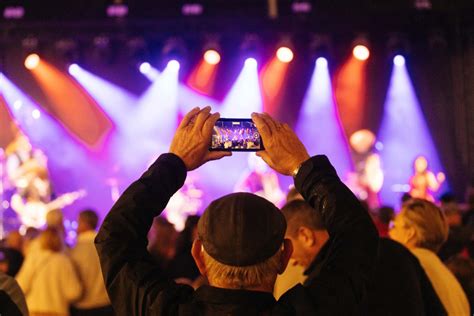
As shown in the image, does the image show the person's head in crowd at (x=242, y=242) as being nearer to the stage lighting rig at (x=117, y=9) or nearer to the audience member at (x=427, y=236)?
the audience member at (x=427, y=236)

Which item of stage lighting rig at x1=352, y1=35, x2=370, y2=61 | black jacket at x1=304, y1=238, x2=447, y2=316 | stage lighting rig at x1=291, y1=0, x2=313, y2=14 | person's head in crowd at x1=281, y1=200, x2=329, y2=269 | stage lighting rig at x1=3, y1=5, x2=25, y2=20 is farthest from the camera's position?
stage lighting rig at x1=352, y1=35, x2=370, y2=61

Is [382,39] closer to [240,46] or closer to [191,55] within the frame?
[240,46]

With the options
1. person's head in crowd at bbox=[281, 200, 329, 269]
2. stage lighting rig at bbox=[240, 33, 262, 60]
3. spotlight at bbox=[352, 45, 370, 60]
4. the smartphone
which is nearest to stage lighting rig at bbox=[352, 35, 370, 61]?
spotlight at bbox=[352, 45, 370, 60]

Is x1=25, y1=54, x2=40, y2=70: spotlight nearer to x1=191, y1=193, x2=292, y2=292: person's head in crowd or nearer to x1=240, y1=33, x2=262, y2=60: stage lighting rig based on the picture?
x1=240, y1=33, x2=262, y2=60: stage lighting rig

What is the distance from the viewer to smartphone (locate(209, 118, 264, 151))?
66.3 inches

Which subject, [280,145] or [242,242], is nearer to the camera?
[242,242]

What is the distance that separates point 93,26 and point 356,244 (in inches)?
405

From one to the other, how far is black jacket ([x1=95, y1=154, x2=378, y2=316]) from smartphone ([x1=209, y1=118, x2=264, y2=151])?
0.14 meters

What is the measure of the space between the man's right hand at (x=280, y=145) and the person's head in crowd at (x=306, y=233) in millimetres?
1308

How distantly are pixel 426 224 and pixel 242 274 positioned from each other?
1.77 meters

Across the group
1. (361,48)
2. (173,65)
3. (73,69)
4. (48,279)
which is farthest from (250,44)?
(48,279)

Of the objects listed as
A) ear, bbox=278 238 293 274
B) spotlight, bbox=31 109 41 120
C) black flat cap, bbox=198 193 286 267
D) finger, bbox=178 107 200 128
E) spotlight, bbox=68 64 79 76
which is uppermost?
spotlight, bbox=68 64 79 76

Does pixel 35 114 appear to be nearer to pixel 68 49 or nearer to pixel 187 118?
pixel 68 49

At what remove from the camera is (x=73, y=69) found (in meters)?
12.0
